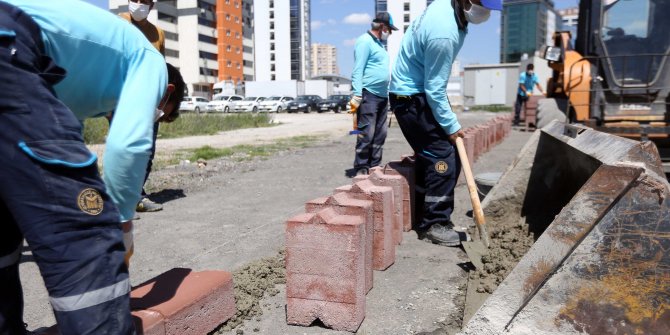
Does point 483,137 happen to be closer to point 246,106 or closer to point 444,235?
point 444,235

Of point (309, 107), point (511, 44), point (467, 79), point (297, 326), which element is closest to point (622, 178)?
point (297, 326)

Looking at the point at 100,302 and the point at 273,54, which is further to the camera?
the point at 273,54

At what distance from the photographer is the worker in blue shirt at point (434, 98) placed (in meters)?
3.70

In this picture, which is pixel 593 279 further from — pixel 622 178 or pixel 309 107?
pixel 309 107

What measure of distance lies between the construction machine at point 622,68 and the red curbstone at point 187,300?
16.6 feet

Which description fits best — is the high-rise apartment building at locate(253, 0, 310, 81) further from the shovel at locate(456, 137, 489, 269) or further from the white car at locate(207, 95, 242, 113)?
the shovel at locate(456, 137, 489, 269)

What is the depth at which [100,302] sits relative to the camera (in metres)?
1.48

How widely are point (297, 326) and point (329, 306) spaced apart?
0.22m

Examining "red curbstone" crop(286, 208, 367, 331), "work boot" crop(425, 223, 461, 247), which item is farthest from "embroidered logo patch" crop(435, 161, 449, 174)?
"red curbstone" crop(286, 208, 367, 331)

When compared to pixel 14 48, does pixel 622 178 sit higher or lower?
lower

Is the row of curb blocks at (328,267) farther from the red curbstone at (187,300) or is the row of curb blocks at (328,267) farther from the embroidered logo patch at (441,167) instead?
the embroidered logo patch at (441,167)

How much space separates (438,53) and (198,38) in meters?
79.7

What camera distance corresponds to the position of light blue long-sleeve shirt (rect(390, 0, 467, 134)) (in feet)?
12.1

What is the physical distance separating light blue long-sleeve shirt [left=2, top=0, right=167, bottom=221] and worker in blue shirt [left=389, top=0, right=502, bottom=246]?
237 cm
